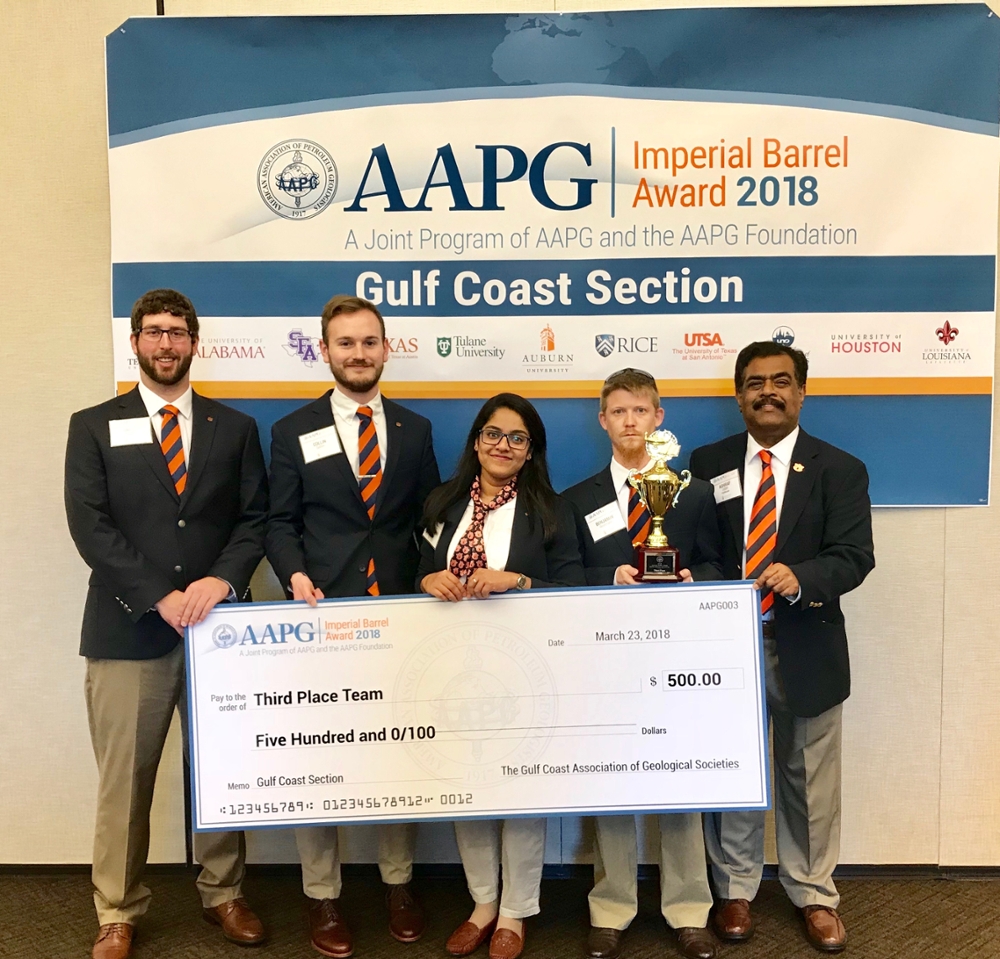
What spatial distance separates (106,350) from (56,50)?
3.68 ft

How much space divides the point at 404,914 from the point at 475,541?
130 cm

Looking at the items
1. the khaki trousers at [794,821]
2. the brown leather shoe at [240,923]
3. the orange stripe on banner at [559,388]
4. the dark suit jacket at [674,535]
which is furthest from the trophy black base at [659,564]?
the brown leather shoe at [240,923]

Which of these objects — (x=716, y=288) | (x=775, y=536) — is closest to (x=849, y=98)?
(x=716, y=288)

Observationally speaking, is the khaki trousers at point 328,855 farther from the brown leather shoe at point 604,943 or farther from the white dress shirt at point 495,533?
the white dress shirt at point 495,533

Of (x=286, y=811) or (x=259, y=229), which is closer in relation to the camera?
(x=286, y=811)

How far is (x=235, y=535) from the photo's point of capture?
2719 mm

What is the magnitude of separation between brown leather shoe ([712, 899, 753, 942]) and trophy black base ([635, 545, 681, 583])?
1.18 metres

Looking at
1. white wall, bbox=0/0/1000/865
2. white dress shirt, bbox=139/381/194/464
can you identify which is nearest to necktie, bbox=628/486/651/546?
white wall, bbox=0/0/1000/865

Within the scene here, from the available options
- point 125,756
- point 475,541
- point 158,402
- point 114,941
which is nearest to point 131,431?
point 158,402

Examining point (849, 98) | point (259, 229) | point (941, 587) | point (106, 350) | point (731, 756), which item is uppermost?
point (849, 98)

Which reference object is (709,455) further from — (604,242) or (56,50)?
(56,50)

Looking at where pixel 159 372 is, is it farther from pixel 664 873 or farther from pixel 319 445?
pixel 664 873

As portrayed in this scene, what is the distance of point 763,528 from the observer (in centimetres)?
273

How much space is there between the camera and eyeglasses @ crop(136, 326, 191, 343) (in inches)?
102
